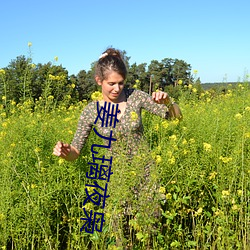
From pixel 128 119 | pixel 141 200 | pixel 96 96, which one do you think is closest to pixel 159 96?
pixel 128 119

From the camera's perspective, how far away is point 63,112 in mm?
4918

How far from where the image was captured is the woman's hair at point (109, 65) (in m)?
2.32

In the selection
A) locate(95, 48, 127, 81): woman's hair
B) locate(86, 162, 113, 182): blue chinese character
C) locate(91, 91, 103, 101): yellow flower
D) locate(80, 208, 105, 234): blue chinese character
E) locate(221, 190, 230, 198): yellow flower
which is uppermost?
locate(95, 48, 127, 81): woman's hair

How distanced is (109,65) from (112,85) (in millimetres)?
124

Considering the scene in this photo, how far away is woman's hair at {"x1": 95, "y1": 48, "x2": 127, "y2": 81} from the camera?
2.32 meters

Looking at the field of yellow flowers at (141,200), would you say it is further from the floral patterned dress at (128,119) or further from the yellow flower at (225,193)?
the floral patterned dress at (128,119)

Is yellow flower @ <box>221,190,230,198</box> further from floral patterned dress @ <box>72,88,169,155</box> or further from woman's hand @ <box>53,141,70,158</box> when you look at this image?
woman's hand @ <box>53,141,70,158</box>

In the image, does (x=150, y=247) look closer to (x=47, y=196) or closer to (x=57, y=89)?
(x=47, y=196)

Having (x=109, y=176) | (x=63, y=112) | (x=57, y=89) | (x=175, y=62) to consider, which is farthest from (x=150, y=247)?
(x=175, y=62)

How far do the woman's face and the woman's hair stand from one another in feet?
0.07

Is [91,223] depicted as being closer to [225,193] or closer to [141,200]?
[141,200]

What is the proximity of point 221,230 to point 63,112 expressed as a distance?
10.2ft

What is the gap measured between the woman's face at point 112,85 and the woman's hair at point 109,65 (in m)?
0.02

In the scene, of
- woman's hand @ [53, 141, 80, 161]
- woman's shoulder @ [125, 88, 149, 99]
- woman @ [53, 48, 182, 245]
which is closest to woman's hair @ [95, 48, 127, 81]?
woman @ [53, 48, 182, 245]
